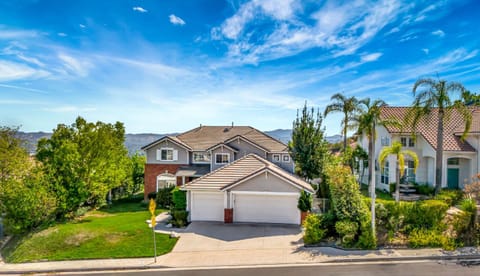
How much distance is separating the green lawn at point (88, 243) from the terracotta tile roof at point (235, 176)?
4473 mm

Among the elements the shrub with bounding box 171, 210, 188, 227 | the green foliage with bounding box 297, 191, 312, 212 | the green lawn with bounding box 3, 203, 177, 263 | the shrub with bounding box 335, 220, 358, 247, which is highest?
the green foliage with bounding box 297, 191, 312, 212

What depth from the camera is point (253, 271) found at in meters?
12.6

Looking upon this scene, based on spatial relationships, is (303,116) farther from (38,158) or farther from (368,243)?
(38,158)

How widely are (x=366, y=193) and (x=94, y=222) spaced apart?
22469 mm

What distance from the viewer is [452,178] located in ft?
81.5

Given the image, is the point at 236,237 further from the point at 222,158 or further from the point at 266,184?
the point at 222,158

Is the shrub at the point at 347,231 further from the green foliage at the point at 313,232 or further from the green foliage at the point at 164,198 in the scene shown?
the green foliage at the point at 164,198

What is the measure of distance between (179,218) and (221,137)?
1432 cm

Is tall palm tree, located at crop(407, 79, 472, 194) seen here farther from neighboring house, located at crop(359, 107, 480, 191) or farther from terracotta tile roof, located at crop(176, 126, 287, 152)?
terracotta tile roof, located at crop(176, 126, 287, 152)

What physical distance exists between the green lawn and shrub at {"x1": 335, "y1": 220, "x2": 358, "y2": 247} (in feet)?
30.2

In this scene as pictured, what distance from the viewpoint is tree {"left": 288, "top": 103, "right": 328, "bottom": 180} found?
25422 millimetres

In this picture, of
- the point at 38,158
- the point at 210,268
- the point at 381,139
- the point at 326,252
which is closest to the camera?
the point at 210,268

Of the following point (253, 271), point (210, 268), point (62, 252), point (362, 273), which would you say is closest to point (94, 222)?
point (62, 252)

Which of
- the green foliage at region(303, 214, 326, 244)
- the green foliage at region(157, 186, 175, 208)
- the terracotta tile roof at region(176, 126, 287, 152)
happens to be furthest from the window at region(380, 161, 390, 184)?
the green foliage at region(157, 186, 175, 208)
